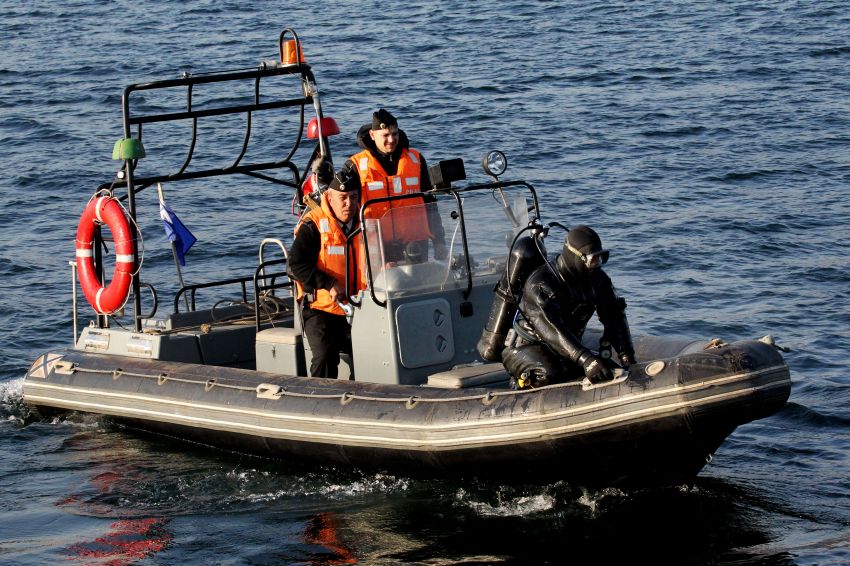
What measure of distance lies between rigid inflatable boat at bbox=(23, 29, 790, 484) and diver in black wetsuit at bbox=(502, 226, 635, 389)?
13cm

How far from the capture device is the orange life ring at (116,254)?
33.1 ft

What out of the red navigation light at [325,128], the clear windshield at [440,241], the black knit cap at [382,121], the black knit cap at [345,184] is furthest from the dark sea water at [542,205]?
the red navigation light at [325,128]

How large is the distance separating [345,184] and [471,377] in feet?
4.75

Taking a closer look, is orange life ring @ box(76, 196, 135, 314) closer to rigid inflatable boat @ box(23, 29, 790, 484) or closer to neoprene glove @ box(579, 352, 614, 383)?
rigid inflatable boat @ box(23, 29, 790, 484)

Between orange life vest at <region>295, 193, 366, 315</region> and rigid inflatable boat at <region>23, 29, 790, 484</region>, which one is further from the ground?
orange life vest at <region>295, 193, 366, 315</region>

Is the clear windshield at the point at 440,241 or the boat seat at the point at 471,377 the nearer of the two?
the boat seat at the point at 471,377

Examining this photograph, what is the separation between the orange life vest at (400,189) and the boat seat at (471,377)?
2.99ft

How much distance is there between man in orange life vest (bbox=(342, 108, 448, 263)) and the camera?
29.3 feet

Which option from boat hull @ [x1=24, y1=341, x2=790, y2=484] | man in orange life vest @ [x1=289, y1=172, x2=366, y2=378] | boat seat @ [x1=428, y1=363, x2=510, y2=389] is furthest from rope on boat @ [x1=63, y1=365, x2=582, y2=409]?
man in orange life vest @ [x1=289, y1=172, x2=366, y2=378]

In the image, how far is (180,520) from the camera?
849 centimetres

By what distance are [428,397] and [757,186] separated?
9084 mm

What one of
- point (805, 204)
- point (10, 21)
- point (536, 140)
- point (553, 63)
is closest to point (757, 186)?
point (805, 204)

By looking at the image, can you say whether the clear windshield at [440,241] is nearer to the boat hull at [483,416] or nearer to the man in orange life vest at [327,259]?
the man in orange life vest at [327,259]

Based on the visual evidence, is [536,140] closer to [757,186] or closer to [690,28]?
[757,186]
